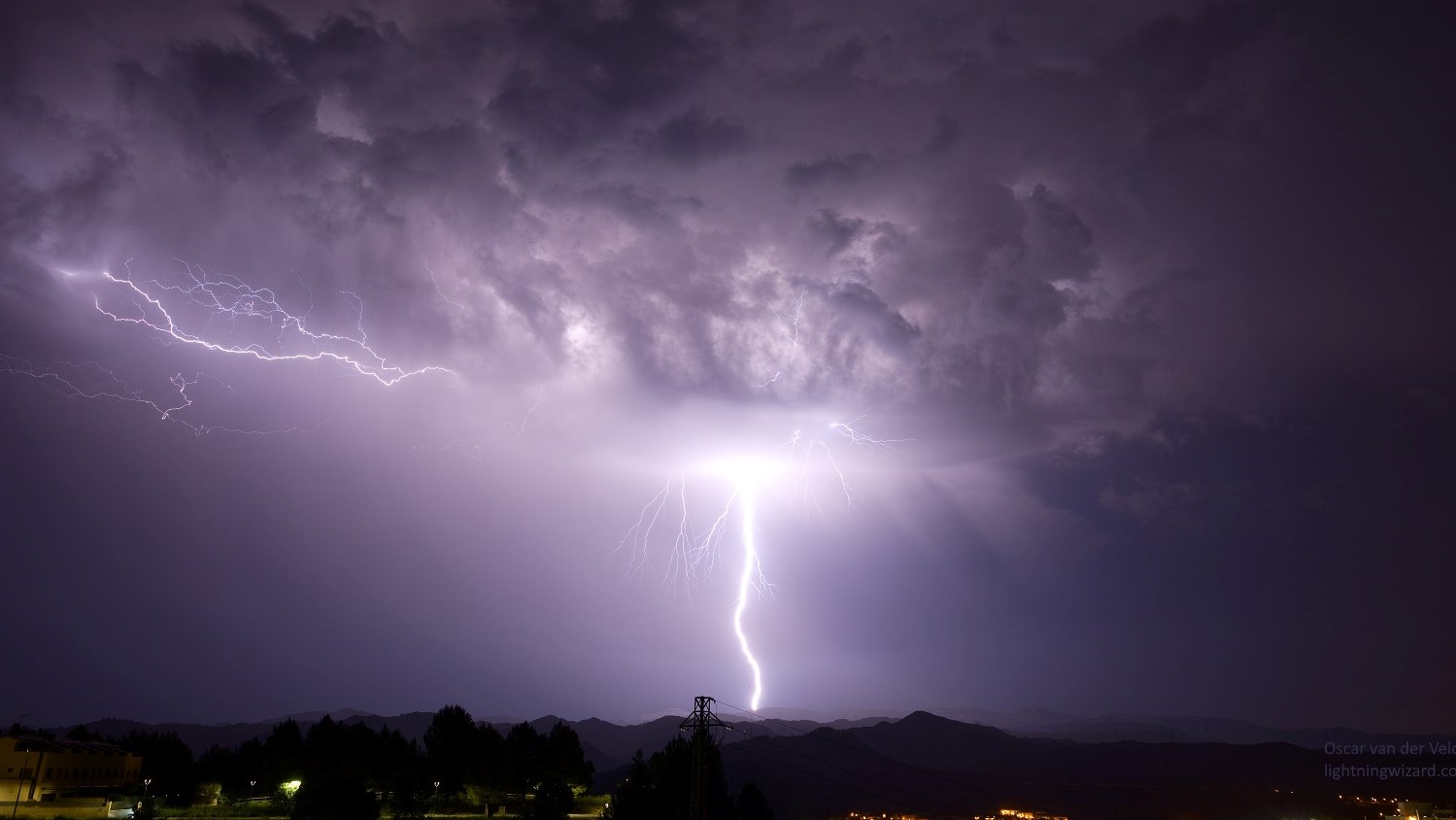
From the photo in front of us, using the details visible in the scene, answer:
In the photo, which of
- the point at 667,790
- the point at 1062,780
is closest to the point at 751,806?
the point at 667,790

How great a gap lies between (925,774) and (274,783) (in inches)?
3923

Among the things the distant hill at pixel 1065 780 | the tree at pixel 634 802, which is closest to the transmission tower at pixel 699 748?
the tree at pixel 634 802

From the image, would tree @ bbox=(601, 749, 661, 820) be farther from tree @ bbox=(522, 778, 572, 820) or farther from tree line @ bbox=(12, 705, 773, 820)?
tree @ bbox=(522, 778, 572, 820)

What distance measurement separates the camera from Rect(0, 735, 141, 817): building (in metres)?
40.3

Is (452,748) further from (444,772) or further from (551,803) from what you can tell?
(551,803)

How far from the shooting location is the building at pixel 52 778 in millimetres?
40312

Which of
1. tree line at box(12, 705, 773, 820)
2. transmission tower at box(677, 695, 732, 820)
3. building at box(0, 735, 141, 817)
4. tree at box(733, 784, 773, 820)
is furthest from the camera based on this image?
tree at box(733, 784, 773, 820)

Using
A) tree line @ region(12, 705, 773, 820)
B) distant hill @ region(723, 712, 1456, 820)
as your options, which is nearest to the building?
tree line @ region(12, 705, 773, 820)

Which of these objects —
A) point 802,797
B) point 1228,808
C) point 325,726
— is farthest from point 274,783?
point 1228,808

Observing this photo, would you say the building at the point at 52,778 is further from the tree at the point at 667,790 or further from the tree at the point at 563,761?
the tree at the point at 667,790

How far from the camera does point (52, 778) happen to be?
42594mm

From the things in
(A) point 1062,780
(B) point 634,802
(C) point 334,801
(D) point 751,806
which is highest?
(C) point 334,801

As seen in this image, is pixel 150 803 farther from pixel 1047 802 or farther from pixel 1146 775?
pixel 1146 775

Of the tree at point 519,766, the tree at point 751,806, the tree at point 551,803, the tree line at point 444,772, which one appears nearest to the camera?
the tree at point 551,803
